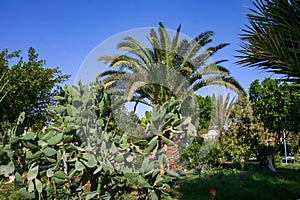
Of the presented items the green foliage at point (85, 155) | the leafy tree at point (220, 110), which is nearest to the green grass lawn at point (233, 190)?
the green foliage at point (85, 155)

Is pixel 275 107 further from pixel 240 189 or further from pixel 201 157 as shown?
pixel 240 189

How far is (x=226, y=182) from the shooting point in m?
7.26

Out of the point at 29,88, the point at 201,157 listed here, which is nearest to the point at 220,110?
the point at 201,157

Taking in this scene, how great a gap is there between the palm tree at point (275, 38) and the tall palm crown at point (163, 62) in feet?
19.7

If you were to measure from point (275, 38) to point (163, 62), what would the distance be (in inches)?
276

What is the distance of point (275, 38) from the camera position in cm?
453

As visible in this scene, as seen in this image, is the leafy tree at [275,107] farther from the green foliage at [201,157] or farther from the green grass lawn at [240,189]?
the green grass lawn at [240,189]

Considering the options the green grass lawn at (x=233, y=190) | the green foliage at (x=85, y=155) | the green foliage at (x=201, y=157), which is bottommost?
the green grass lawn at (x=233, y=190)

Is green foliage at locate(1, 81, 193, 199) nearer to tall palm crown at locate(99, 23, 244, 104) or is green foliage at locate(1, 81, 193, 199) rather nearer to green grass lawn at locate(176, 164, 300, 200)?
green grass lawn at locate(176, 164, 300, 200)

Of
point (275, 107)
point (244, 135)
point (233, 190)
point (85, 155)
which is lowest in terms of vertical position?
point (233, 190)

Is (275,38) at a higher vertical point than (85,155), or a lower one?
higher

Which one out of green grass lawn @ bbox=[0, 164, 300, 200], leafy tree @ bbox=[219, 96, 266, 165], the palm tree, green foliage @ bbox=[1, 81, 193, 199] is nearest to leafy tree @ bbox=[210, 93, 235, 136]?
leafy tree @ bbox=[219, 96, 266, 165]

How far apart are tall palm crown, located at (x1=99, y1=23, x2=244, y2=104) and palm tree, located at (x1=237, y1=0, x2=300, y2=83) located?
601cm

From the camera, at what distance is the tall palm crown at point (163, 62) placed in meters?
11.5
